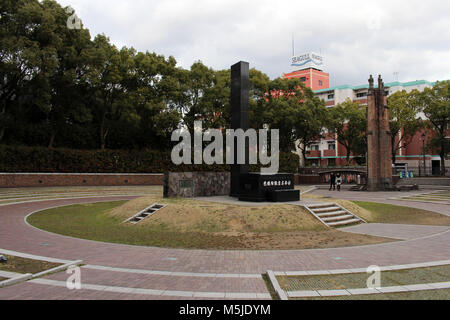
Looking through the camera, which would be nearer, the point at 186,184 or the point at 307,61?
the point at 186,184

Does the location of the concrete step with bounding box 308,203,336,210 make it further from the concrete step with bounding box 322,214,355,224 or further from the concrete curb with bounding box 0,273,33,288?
the concrete curb with bounding box 0,273,33,288

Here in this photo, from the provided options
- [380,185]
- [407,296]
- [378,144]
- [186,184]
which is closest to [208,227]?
[186,184]

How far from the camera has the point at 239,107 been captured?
20.9m

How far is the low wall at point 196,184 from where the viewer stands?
787 inches

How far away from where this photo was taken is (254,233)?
43.8ft

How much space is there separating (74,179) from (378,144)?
3358 cm

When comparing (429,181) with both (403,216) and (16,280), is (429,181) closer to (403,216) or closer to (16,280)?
(403,216)

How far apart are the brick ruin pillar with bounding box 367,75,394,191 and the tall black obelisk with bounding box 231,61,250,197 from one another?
21.1 metres

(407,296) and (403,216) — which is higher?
(407,296)

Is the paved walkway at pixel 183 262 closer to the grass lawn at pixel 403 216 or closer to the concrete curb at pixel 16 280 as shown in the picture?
the concrete curb at pixel 16 280

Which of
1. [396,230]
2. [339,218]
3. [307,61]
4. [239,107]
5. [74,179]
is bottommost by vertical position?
[396,230]

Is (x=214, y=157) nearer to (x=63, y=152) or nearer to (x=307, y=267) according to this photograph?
(x=63, y=152)

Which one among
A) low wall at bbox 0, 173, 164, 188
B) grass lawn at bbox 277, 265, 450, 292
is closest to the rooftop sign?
low wall at bbox 0, 173, 164, 188
